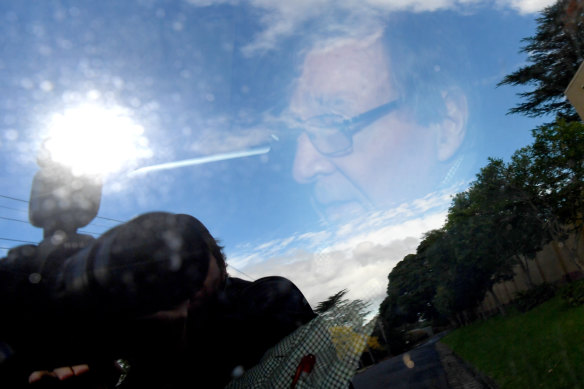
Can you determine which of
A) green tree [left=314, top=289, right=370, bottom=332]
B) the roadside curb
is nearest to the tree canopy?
the roadside curb

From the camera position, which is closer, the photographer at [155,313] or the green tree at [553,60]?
the photographer at [155,313]

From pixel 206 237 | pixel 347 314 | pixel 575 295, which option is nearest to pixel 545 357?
pixel 575 295

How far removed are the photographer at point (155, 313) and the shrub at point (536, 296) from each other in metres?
27.2

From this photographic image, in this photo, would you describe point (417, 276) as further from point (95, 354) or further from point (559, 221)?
point (95, 354)

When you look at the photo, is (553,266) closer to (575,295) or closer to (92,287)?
(575,295)

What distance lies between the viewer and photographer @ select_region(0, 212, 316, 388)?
1126mm

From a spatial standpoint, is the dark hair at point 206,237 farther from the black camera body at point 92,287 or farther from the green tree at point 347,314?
the green tree at point 347,314

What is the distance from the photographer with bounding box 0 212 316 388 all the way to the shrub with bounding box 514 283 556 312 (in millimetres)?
27229

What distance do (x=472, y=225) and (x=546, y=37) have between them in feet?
38.7

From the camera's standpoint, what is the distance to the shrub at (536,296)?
2316 cm

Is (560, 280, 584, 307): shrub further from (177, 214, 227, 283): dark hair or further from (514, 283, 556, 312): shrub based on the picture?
(177, 214, 227, 283): dark hair

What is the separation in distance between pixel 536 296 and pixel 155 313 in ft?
94.3

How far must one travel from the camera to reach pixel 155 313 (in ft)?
4.06

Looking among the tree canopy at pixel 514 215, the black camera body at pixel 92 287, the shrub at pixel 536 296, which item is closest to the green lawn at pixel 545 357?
the tree canopy at pixel 514 215
